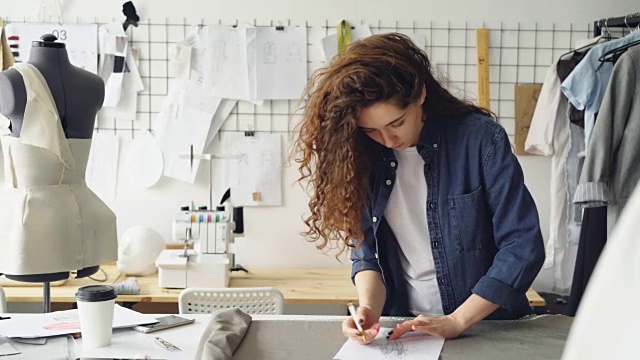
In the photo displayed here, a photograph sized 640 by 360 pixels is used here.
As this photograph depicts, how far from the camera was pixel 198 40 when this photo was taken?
3.62 metres

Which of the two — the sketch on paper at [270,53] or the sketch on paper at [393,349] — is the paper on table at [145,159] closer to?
the sketch on paper at [270,53]

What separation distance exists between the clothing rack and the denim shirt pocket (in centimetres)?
202

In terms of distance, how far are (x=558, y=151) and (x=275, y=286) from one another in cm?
146

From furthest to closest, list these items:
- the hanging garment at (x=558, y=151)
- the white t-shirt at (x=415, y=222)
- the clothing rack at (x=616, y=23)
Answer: the hanging garment at (x=558, y=151) → the clothing rack at (x=616, y=23) → the white t-shirt at (x=415, y=222)

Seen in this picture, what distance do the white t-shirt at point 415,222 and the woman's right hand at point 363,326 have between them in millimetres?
192

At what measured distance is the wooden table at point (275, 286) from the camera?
304 cm

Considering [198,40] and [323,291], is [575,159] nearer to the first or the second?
[323,291]

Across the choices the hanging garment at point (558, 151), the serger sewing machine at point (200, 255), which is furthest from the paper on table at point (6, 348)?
the hanging garment at point (558, 151)

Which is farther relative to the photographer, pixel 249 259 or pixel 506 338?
pixel 249 259

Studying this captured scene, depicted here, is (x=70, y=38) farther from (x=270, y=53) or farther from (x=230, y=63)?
(x=270, y=53)

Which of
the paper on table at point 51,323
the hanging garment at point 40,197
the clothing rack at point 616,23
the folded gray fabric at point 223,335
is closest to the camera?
the folded gray fabric at point 223,335

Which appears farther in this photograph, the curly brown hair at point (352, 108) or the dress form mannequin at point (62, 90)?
the dress form mannequin at point (62, 90)

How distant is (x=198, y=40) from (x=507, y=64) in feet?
4.85

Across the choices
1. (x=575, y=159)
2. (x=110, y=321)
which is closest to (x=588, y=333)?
(x=110, y=321)
